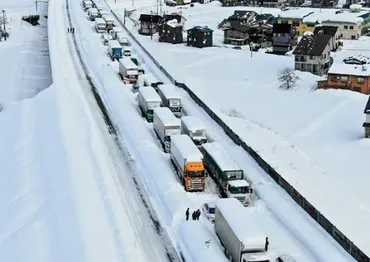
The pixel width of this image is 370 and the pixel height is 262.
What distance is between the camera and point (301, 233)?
24.3 m

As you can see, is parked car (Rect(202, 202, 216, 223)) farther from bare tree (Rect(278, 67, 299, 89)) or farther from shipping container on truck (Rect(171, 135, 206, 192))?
bare tree (Rect(278, 67, 299, 89))

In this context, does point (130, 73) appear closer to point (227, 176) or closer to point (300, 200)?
point (227, 176)

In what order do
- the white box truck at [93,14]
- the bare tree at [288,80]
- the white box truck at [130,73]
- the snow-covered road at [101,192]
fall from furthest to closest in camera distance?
the white box truck at [93,14] → the bare tree at [288,80] → the white box truck at [130,73] → the snow-covered road at [101,192]

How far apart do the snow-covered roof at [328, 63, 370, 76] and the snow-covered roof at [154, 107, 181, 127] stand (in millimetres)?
20203

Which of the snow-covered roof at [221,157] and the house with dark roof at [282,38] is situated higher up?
the house with dark roof at [282,38]

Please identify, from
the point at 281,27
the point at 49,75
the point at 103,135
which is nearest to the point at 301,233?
the point at 103,135

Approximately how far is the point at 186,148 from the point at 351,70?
86.4ft

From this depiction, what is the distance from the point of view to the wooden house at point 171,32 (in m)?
74.8

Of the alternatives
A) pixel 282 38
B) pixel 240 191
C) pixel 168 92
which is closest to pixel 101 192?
pixel 240 191

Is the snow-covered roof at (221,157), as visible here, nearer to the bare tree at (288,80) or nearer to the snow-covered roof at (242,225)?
the snow-covered roof at (242,225)

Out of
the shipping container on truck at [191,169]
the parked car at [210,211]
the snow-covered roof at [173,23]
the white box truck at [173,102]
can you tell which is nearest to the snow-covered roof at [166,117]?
the white box truck at [173,102]

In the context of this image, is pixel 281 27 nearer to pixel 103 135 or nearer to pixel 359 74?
pixel 359 74

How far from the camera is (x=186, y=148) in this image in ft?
96.7

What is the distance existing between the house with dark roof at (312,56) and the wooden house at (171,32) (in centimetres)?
1949
